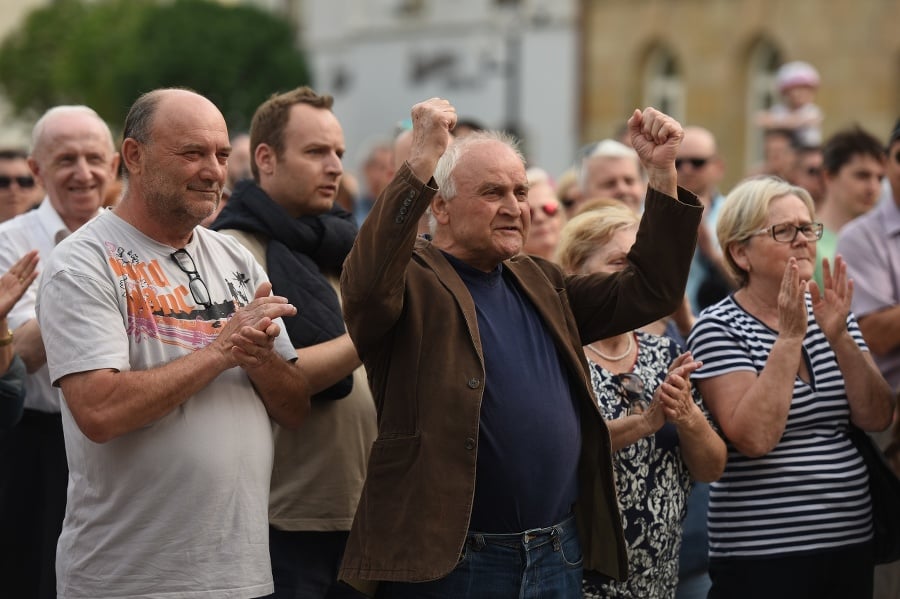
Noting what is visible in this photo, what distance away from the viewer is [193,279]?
4508 millimetres

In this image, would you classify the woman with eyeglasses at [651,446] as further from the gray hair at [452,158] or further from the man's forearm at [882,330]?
the man's forearm at [882,330]

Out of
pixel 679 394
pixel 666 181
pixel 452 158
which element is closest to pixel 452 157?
pixel 452 158

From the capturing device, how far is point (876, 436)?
20.3ft

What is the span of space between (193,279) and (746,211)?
2.16 meters

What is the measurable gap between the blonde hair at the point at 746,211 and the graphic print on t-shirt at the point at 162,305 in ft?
6.75

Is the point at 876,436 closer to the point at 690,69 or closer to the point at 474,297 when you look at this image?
the point at 474,297

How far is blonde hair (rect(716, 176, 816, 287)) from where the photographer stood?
5.57m

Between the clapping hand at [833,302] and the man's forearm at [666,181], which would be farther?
the clapping hand at [833,302]

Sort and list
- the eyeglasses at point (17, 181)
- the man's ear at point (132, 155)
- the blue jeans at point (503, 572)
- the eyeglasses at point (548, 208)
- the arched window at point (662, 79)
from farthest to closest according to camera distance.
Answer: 1. the arched window at point (662, 79)
2. the eyeglasses at point (17, 181)
3. the eyeglasses at point (548, 208)
4. the man's ear at point (132, 155)
5. the blue jeans at point (503, 572)

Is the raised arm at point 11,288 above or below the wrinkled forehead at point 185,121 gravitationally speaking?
below

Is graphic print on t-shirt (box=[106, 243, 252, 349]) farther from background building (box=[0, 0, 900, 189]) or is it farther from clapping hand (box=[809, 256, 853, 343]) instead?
background building (box=[0, 0, 900, 189])

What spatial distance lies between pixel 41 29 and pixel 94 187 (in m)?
46.7

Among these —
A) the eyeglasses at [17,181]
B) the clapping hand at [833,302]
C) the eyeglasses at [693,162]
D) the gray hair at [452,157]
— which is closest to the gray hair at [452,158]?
the gray hair at [452,157]

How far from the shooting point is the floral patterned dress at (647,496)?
17.0 ft
